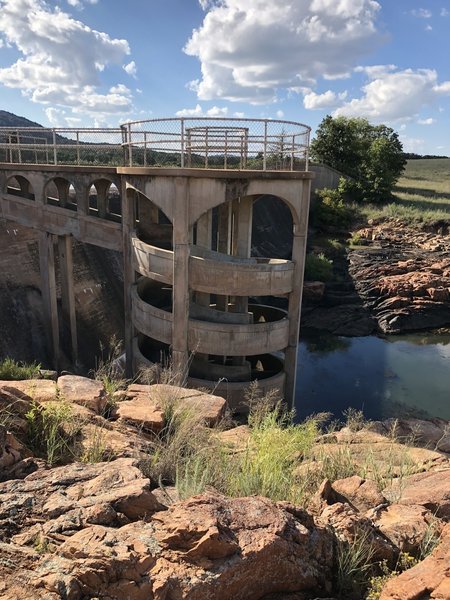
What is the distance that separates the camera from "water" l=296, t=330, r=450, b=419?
65.0 ft

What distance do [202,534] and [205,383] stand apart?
11968 millimetres

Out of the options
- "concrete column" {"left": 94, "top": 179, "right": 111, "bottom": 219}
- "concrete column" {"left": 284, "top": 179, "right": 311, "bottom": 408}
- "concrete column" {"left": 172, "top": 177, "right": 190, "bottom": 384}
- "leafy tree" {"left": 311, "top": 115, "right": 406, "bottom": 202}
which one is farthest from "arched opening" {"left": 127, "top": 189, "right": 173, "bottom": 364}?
"leafy tree" {"left": 311, "top": 115, "right": 406, "bottom": 202}

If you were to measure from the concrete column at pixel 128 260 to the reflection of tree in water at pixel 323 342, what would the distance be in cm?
1149

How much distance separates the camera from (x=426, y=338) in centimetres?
2844

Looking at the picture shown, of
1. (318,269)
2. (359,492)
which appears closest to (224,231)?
(359,492)

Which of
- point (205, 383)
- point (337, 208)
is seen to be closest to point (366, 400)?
point (205, 383)

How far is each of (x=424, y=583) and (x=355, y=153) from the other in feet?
184

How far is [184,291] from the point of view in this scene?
599 inches

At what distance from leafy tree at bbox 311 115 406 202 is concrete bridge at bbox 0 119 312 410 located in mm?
37911

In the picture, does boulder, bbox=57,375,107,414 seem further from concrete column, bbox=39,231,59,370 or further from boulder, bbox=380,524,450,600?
concrete column, bbox=39,231,59,370

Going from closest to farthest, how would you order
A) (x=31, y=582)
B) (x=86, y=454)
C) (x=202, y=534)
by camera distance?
(x=31, y=582), (x=202, y=534), (x=86, y=454)

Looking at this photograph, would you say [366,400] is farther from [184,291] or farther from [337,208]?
[337,208]

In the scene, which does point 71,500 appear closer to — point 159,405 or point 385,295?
point 159,405

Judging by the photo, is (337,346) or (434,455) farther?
(337,346)
